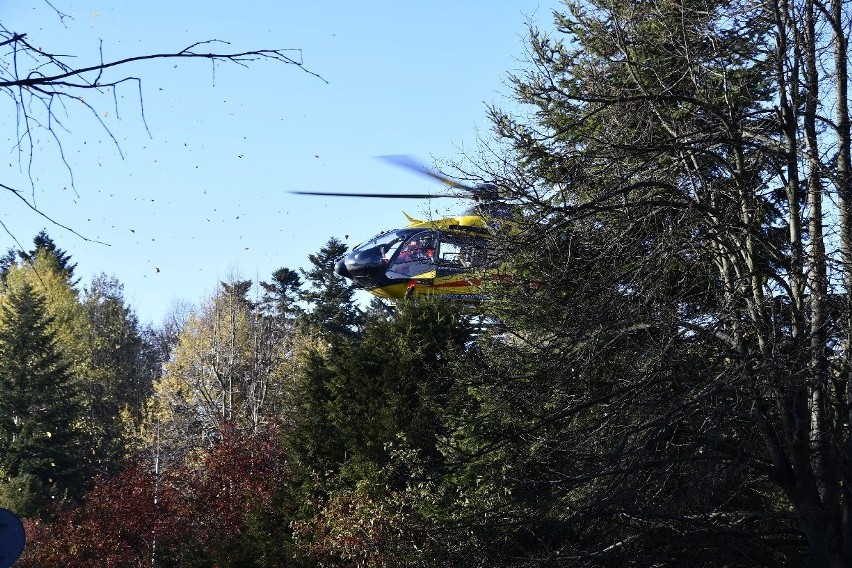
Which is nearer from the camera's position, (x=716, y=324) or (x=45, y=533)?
(x=716, y=324)

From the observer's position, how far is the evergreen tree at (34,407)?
37938mm

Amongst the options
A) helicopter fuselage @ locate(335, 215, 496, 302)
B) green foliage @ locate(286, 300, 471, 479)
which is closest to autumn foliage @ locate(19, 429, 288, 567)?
green foliage @ locate(286, 300, 471, 479)

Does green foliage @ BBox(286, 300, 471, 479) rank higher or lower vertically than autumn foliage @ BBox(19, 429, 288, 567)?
higher

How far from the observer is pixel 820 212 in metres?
9.62

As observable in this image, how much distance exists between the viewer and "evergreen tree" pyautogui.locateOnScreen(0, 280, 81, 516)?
37.9m

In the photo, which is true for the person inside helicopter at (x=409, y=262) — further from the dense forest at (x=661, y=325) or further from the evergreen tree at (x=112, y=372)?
the evergreen tree at (x=112, y=372)

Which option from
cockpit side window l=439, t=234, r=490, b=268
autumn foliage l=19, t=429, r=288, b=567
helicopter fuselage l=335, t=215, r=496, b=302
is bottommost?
autumn foliage l=19, t=429, r=288, b=567

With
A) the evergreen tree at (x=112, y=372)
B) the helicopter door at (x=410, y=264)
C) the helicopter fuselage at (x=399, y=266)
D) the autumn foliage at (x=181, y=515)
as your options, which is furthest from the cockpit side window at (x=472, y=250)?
the evergreen tree at (x=112, y=372)

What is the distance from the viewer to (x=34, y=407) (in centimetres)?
3931

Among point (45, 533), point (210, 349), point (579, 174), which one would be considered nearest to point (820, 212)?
point (579, 174)

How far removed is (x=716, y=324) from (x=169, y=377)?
1513 inches

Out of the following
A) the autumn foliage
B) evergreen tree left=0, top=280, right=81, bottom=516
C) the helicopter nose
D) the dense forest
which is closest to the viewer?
the dense forest

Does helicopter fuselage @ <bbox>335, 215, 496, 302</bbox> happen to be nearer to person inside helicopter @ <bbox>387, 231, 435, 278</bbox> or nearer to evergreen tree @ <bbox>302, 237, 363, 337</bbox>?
person inside helicopter @ <bbox>387, 231, 435, 278</bbox>

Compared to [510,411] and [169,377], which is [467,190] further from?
[169,377]
